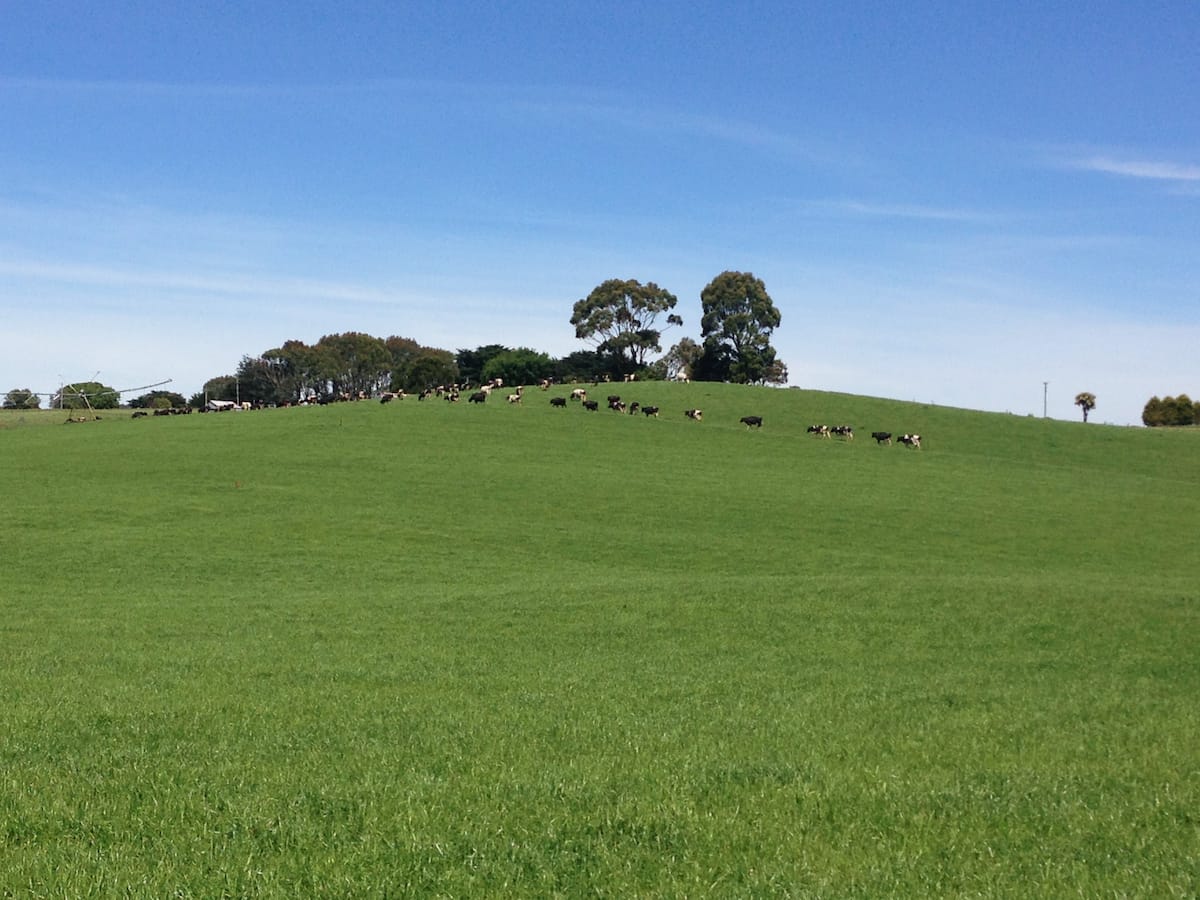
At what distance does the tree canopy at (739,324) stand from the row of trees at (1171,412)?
54.6 m

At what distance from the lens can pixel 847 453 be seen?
70188 mm

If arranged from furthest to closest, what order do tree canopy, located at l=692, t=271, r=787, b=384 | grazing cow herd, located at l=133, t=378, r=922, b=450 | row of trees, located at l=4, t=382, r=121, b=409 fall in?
1. tree canopy, located at l=692, t=271, r=787, b=384
2. row of trees, located at l=4, t=382, r=121, b=409
3. grazing cow herd, located at l=133, t=378, r=922, b=450

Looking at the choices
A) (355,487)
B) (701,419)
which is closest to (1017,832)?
(355,487)

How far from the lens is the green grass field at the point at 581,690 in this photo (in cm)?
694

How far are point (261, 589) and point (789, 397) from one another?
231 ft

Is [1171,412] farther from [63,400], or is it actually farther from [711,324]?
[63,400]

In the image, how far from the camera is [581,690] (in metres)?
14.9

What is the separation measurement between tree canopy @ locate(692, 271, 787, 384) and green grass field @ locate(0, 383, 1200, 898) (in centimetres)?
8734

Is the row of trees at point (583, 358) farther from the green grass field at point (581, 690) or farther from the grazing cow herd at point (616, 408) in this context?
the green grass field at point (581, 690)

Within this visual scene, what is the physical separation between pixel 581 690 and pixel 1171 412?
509 feet

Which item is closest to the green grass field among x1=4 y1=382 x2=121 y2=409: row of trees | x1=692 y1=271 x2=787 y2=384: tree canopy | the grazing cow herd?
the grazing cow herd

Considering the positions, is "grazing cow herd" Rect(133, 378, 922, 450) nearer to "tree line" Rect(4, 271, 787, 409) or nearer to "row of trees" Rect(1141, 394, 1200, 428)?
"tree line" Rect(4, 271, 787, 409)

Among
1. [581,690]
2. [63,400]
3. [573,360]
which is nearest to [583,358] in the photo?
[573,360]

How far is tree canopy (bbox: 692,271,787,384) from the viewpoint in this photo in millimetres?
141250
